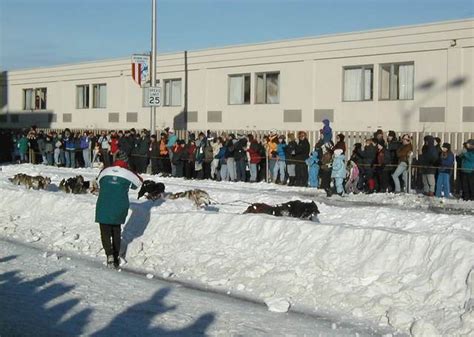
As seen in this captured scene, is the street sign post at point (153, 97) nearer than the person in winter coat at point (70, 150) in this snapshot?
Yes

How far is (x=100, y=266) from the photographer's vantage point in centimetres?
1167

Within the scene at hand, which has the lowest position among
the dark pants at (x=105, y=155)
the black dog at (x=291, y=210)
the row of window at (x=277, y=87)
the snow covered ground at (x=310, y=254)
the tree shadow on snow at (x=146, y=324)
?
the tree shadow on snow at (x=146, y=324)

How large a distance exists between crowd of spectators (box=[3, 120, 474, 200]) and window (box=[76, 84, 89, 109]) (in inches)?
302

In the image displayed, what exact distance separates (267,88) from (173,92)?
6.11 metres

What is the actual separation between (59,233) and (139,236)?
1.94 meters

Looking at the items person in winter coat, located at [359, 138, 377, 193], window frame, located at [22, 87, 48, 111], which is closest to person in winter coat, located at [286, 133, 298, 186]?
person in winter coat, located at [359, 138, 377, 193]

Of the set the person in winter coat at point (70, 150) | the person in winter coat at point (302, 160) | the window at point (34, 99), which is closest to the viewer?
the person in winter coat at point (302, 160)

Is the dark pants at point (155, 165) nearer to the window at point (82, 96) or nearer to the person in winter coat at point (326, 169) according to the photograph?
the person in winter coat at point (326, 169)

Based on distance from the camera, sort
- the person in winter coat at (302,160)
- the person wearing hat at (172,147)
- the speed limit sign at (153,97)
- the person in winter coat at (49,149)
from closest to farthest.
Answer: the person in winter coat at (302,160) → the person wearing hat at (172,147) → the speed limit sign at (153,97) → the person in winter coat at (49,149)

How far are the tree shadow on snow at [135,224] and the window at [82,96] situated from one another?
2616 centimetres

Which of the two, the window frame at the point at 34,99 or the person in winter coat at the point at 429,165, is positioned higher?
the window frame at the point at 34,99

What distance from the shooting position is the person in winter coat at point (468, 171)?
61.5 ft

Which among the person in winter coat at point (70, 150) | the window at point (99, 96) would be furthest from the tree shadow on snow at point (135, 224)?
the window at point (99, 96)

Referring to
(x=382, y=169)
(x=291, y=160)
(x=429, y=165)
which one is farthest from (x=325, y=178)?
(x=429, y=165)
